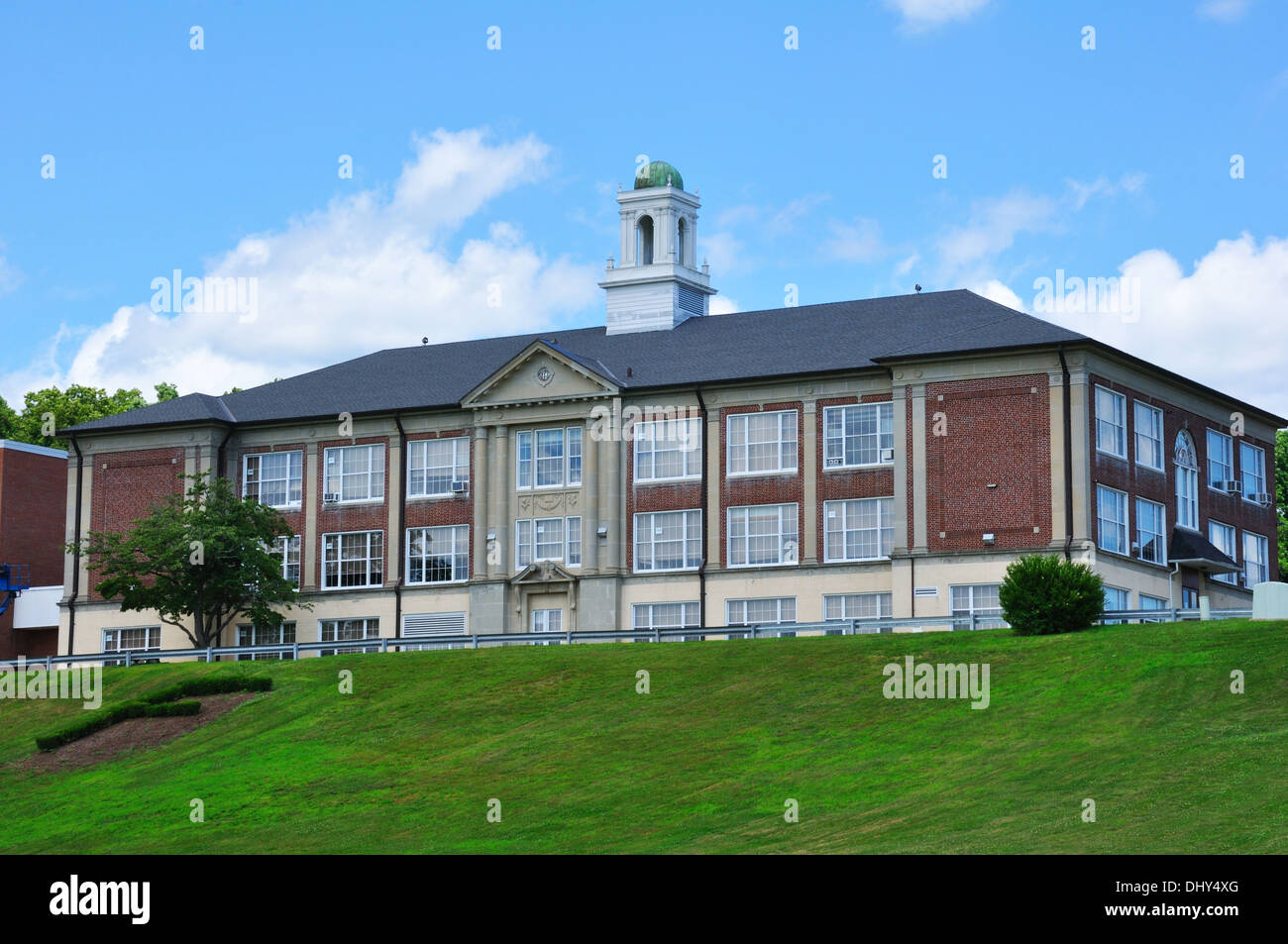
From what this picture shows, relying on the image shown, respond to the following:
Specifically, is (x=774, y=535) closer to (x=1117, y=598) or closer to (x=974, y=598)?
(x=974, y=598)

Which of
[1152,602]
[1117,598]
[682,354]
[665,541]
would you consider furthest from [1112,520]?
[682,354]

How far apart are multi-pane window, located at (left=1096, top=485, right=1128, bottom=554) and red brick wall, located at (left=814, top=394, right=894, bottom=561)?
6.32m

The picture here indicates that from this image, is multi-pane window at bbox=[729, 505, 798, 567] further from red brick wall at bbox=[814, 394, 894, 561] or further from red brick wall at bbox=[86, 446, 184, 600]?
red brick wall at bbox=[86, 446, 184, 600]

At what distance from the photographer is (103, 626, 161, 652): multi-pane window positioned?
70625mm

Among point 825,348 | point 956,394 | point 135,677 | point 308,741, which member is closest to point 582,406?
point 825,348

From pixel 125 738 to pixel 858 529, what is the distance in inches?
928

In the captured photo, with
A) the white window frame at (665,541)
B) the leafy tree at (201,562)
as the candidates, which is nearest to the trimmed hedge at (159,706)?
the leafy tree at (201,562)

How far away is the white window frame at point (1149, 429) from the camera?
63125 millimetres

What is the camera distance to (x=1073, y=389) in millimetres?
60156

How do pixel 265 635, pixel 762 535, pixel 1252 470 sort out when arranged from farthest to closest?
pixel 1252 470 < pixel 265 635 < pixel 762 535

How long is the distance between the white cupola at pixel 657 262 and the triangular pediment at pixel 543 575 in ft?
36.1

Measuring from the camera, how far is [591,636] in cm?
5859
